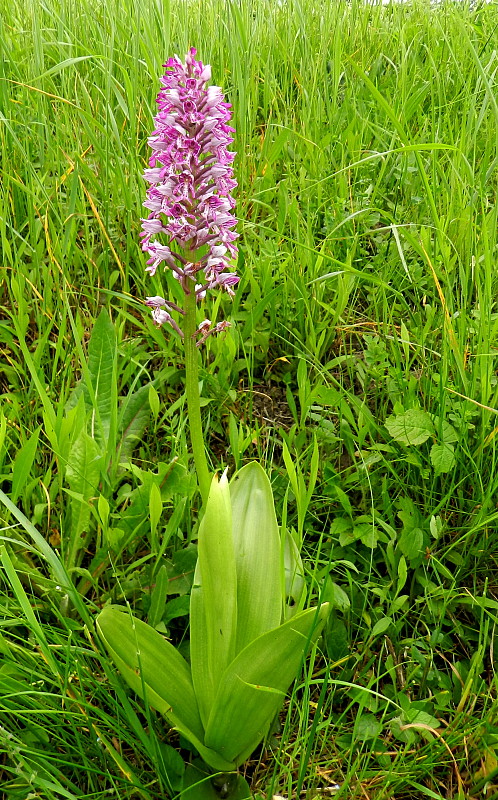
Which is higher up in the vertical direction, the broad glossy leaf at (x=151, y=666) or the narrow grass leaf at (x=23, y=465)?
the narrow grass leaf at (x=23, y=465)

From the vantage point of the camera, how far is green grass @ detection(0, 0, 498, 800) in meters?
1.49

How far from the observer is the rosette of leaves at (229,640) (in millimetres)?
1335

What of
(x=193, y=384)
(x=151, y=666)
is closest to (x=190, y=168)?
(x=193, y=384)

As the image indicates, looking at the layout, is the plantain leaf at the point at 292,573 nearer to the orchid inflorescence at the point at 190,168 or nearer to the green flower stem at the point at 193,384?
the green flower stem at the point at 193,384

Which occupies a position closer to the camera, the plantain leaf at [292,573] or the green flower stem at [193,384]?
the green flower stem at [193,384]

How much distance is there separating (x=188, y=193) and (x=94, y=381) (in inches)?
33.5

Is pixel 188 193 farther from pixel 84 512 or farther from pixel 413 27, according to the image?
Answer: pixel 413 27

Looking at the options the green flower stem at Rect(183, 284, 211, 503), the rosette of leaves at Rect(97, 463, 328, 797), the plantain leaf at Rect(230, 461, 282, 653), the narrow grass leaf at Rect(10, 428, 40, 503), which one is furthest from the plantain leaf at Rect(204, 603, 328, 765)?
the narrow grass leaf at Rect(10, 428, 40, 503)

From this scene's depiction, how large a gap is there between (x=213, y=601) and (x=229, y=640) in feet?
0.35

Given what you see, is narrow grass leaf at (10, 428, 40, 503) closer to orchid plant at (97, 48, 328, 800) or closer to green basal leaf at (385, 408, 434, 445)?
orchid plant at (97, 48, 328, 800)

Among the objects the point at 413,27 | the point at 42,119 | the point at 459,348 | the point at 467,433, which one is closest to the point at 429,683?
the point at 467,433

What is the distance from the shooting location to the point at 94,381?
6.73 feet

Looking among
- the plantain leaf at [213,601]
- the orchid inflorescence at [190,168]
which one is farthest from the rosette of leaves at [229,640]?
the orchid inflorescence at [190,168]

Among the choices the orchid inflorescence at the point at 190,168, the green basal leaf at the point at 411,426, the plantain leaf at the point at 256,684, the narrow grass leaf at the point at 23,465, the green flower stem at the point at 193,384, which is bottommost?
the plantain leaf at the point at 256,684
